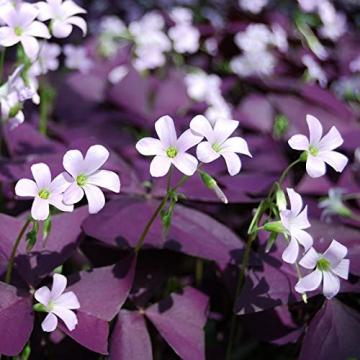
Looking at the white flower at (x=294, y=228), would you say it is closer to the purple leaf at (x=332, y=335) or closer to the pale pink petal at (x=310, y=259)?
the pale pink petal at (x=310, y=259)

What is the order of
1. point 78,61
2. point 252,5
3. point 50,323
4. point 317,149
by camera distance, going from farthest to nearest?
point 252,5
point 78,61
point 317,149
point 50,323

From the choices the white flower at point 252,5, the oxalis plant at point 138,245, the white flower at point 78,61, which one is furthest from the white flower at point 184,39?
the oxalis plant at point 138,245

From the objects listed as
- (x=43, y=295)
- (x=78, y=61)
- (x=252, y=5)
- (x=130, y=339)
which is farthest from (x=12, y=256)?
(x=252, y=5)

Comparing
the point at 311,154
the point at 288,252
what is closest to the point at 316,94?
the point at 311,154

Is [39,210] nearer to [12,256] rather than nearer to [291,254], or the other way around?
[12,256]

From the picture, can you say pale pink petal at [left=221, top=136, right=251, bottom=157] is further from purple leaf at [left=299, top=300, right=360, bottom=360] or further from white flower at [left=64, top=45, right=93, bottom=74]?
white flower at [left=64, top=45, right=93, bottom=74]

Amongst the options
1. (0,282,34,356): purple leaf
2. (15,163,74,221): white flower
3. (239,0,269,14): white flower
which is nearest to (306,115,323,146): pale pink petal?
(15,163,74,221): white flower

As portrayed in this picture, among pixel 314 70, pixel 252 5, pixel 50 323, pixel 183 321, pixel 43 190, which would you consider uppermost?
pixel 43 190

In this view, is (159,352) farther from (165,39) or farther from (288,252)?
(165,39)
